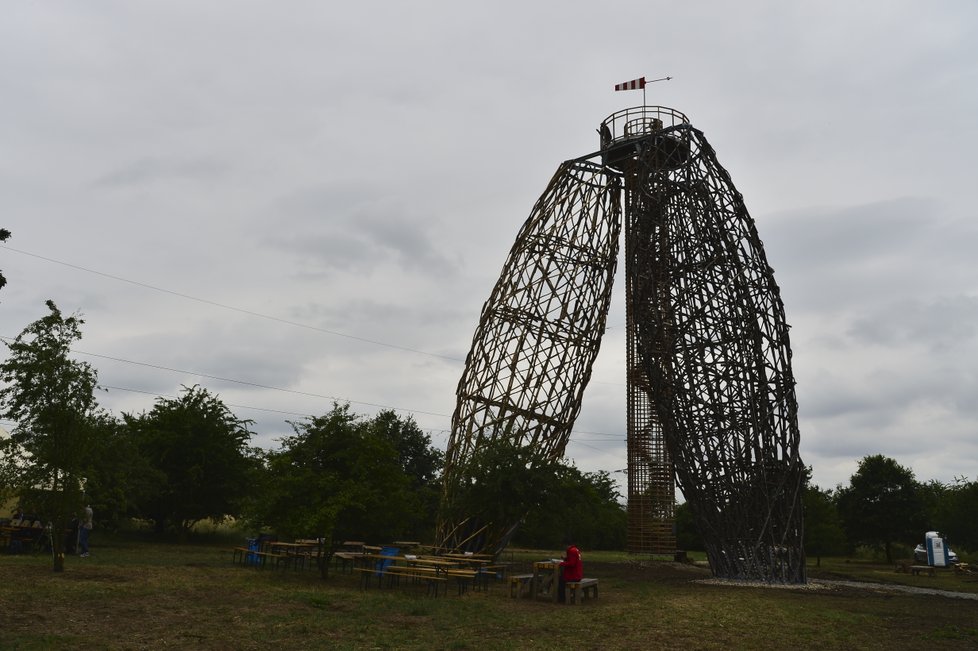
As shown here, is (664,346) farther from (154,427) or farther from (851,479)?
(851,479)

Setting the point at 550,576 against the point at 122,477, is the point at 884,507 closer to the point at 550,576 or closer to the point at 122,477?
the point at 550,576

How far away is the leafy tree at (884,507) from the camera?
38.0 meters

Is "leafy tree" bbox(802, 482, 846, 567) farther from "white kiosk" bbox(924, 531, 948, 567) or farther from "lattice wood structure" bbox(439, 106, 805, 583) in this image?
"lattice wood structure" bbox(439, 106, 805, 583)

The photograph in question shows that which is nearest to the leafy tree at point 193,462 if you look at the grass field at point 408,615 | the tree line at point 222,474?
the tree line at point 222,474

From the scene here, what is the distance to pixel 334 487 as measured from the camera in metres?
16.4

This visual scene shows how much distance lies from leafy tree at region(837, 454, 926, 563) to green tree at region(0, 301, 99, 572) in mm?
36272

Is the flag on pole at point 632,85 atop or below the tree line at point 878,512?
atop

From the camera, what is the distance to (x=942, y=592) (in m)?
19.2

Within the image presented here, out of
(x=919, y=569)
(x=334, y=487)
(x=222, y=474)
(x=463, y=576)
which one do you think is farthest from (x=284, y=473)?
(x=919, y=569)

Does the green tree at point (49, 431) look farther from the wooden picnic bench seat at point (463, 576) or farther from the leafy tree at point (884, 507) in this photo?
the leafy tree at point (884, 507)

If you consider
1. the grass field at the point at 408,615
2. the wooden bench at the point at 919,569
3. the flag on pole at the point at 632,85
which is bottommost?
the wooden bench at the point at 919,569

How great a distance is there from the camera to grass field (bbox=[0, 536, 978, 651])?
31.7 feet

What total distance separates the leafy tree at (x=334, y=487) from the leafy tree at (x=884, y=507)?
29.8m

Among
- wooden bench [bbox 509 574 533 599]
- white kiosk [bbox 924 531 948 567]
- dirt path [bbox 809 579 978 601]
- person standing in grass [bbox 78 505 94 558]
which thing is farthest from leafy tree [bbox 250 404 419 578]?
white kiosk [bbox 924 531 948 567]
